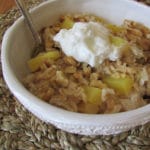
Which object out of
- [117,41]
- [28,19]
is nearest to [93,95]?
[117,41]

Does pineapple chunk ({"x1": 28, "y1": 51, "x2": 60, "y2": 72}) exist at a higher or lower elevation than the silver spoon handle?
lower

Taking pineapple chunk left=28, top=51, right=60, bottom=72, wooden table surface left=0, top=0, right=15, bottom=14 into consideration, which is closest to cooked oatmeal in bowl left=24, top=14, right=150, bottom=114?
pineapple chunk left=28, top=51, right=60, bottom=72

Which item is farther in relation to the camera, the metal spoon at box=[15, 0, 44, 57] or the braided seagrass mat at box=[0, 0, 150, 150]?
the metal spoon at box=[15, 0, 44, 57]

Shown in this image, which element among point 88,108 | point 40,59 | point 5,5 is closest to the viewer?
point 88,108

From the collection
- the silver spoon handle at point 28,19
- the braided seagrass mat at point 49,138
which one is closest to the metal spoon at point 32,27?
the silver spoon handle at point 28,19

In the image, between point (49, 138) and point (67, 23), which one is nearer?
point (49, 138)

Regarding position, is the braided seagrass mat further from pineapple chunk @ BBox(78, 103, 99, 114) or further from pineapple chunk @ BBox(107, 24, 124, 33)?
pineapple chunk @ BBox(107, 24, 124, 33)

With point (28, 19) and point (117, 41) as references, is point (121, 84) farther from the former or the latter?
point (28, 19)
